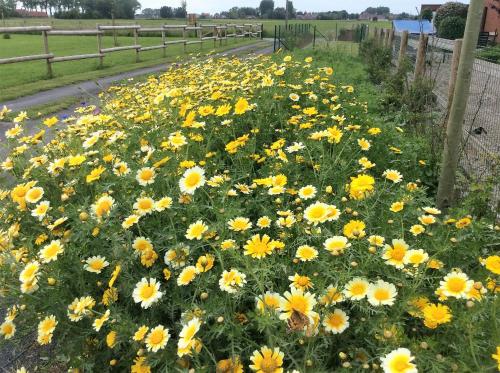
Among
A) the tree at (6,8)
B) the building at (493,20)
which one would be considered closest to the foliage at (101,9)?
the tree at (6,8)

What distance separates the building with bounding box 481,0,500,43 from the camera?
2342cm

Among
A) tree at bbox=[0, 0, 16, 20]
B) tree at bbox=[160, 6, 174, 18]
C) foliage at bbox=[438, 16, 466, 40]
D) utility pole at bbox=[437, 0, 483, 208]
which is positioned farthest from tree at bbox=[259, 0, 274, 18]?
utility pole at bbox=[437, 0, 483, 208]

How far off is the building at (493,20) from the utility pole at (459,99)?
80.6 ft

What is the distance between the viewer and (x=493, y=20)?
24.7 meters

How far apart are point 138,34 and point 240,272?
102 ft

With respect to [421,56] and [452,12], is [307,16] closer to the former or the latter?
[452,12]

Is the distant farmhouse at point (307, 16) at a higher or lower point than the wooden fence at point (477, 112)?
higher

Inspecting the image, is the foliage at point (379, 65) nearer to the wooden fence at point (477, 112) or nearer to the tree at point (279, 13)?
the wooden fence at point (477, 112)

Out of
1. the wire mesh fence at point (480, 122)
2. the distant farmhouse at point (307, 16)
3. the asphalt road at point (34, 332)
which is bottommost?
the asphalt road at point (34, 332)

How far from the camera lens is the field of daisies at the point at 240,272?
56.4 inches

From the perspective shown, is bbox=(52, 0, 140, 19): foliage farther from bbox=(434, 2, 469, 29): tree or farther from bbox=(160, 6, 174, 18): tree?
bbox=(434, 2, 469, 29): tree

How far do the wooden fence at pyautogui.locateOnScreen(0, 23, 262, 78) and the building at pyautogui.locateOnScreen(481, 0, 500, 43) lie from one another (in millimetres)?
15801

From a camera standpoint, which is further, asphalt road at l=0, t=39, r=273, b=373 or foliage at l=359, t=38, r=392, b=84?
foliage at l=359, t=38, r=392, b=84

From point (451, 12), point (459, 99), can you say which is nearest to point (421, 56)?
point (459, 99)
